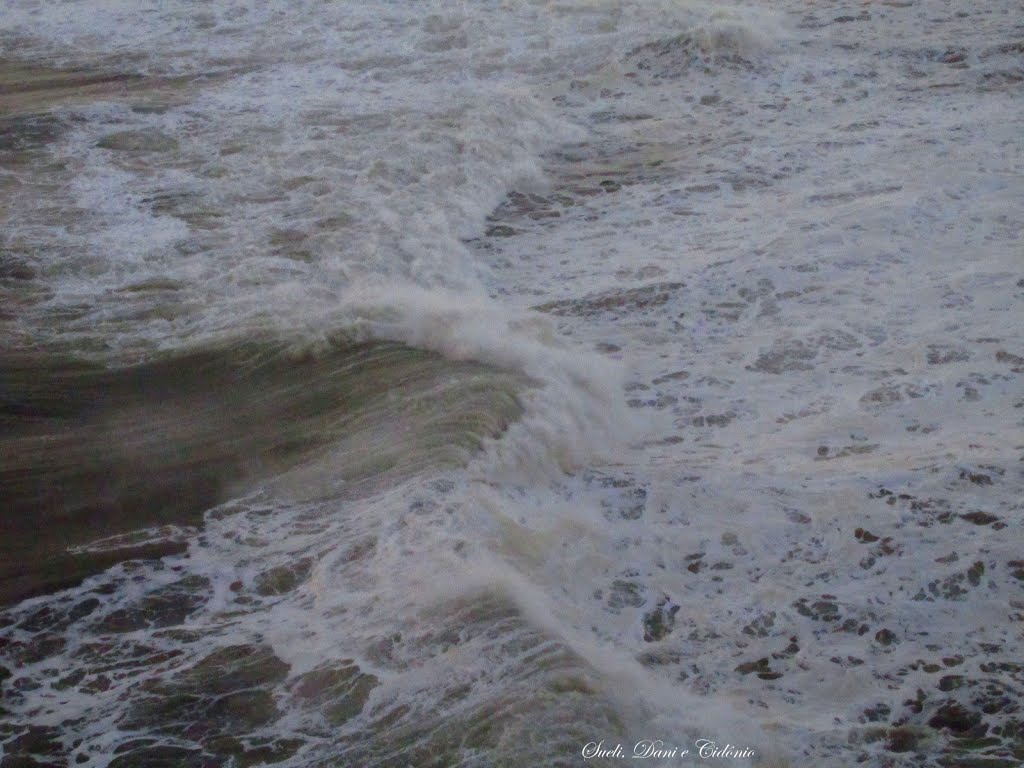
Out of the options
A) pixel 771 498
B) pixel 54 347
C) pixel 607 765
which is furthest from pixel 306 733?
pixel 54 347

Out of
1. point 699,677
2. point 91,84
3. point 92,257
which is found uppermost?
point 91,84

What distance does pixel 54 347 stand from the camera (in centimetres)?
594

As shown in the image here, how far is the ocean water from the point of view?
379 centimetres

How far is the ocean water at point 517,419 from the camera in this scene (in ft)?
12.4

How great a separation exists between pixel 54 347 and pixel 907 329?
→ 4529 millimetres

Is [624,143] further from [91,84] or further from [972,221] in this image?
[91,84]

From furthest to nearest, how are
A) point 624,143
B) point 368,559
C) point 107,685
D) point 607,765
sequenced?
point 624,143, point 368,559, point 107,685, point 607,765

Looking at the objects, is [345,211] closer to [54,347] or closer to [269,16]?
[54,347]

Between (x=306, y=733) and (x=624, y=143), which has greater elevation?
(x=624, y=143)

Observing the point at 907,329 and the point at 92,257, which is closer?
the point at 907,329

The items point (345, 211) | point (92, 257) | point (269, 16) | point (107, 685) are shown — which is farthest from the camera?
point (269, 16)

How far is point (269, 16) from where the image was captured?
12.7 meters

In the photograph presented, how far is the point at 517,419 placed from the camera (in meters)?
5.33

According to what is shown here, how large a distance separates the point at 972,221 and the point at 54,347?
5598mm
